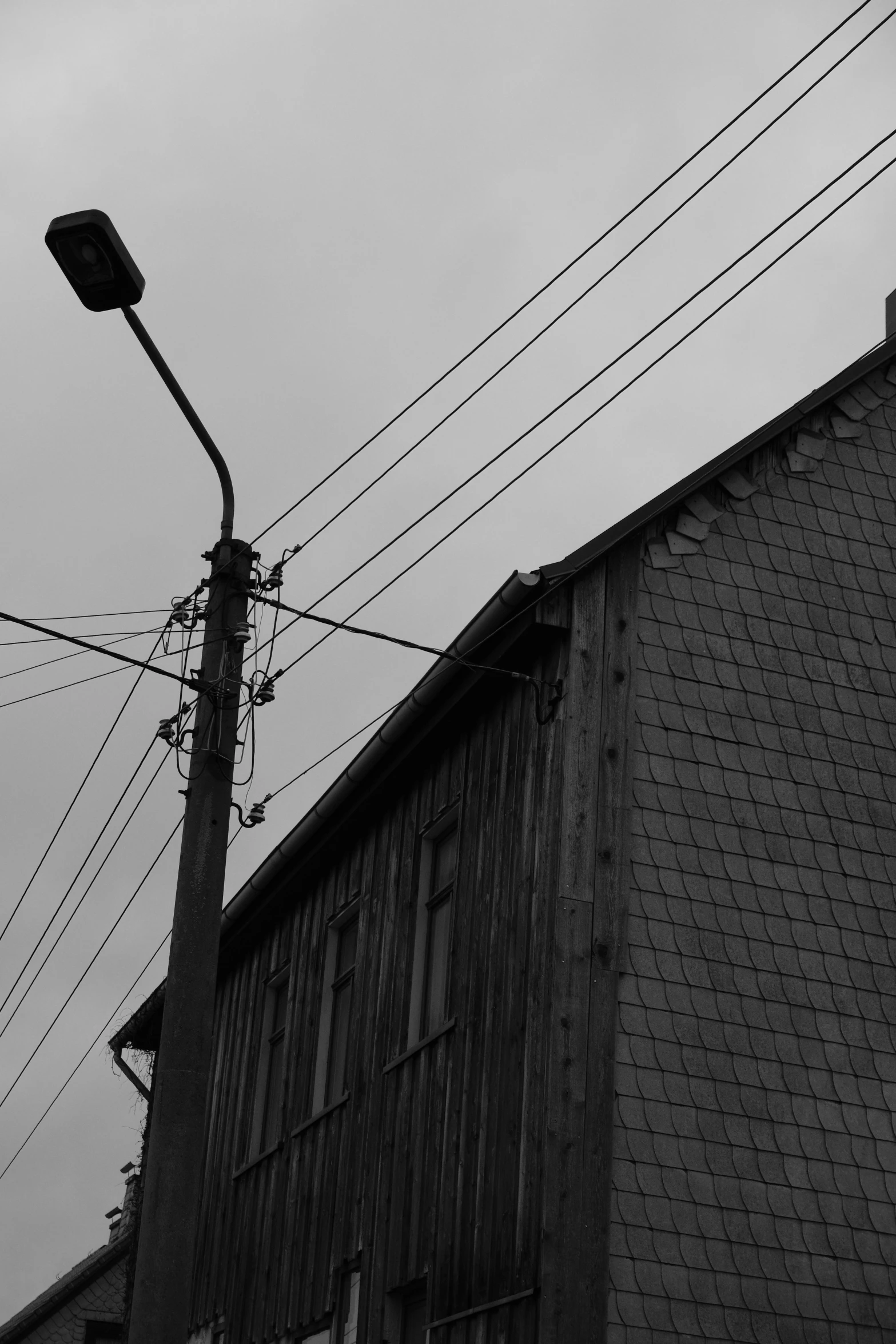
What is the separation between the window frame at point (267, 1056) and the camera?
636 inches

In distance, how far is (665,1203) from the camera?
10.3m

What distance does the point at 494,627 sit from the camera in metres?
11.7

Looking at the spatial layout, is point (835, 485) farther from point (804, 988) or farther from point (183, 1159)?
point (183, 1159)

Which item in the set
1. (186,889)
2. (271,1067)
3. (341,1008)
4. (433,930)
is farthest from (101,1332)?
(186,889)

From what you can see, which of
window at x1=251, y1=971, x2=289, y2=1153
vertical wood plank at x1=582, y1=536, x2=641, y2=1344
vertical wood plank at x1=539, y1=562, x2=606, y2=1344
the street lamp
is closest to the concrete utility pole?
the street lamp

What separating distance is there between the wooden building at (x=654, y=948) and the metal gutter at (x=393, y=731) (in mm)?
38

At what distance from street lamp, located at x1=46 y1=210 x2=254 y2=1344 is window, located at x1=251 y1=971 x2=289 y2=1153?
7518mm

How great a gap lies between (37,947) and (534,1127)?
678 cm

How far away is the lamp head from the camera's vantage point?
28.0 ft

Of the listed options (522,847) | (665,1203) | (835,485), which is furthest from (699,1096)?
(835,485)

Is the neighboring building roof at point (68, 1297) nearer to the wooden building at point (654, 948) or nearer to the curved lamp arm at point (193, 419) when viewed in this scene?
the wooden building at point (654, 948)

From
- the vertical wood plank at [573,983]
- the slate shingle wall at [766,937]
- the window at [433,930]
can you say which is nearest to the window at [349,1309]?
the window at [433,930]

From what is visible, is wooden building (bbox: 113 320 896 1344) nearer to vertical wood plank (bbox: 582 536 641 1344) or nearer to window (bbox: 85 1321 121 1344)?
vertical wood plank (bbox: 582 536 641 1344)

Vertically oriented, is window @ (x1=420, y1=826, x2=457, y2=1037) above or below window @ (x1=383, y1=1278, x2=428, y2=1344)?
above
